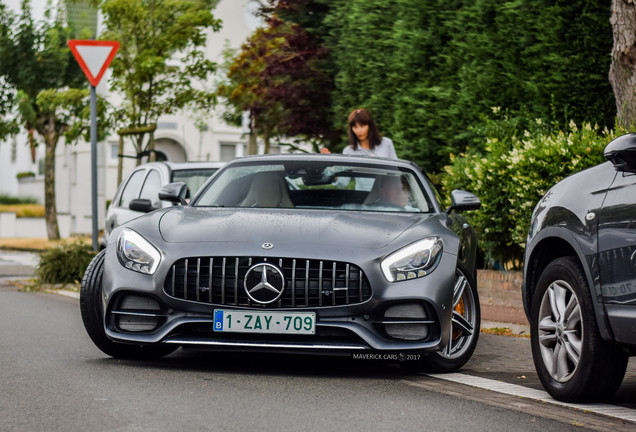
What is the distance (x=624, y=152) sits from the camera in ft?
17.8

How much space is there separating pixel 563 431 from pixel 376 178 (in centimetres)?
325

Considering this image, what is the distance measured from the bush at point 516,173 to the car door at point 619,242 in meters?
4.52

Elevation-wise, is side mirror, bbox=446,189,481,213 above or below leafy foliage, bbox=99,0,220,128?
below

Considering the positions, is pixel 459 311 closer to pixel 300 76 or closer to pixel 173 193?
pixel 173 193

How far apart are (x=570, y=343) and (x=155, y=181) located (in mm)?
7981

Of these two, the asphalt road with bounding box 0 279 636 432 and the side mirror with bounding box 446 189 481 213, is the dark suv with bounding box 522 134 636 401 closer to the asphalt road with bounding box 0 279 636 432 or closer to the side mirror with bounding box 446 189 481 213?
the asphalt road with bounding box 0 279 636 432

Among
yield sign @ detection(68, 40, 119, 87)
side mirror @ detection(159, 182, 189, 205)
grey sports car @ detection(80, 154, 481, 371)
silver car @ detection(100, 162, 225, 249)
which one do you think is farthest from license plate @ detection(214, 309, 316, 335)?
yield sign @ detection(68, 40, 119, 87)

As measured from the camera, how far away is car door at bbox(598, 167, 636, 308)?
17.7 feet

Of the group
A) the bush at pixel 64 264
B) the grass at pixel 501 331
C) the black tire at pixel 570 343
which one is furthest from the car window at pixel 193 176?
the black tire at pixel 570 343

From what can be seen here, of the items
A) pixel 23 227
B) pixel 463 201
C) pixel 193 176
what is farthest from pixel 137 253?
pixel 23 227

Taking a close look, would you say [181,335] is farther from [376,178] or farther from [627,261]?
[627,261]

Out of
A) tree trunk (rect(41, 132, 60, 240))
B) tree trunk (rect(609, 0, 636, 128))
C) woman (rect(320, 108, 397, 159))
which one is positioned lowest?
tree trunk (rect(41, 132, 60, 240))

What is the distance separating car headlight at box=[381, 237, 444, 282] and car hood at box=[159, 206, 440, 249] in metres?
0.12

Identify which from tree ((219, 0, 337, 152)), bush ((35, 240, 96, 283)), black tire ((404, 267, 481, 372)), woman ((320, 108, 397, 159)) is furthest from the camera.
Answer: tree ((219, 0, 337, 152))
